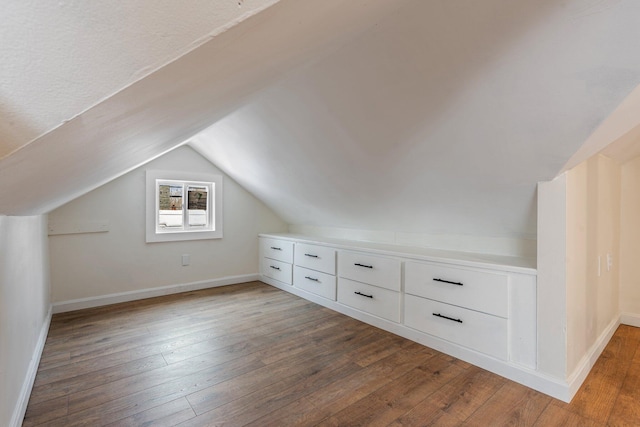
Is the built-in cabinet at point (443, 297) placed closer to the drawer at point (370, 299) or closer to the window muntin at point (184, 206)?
the drawer at point (370, 299)

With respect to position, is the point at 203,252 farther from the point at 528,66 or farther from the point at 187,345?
the point at 528,66

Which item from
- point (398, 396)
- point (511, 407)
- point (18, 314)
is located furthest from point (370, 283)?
point (18, 314)

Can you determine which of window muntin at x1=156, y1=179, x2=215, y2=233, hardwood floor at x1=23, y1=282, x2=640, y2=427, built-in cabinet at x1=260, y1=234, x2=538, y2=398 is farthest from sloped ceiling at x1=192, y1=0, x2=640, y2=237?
window muntin at x1=156, y1=179, x2=215, y2=233

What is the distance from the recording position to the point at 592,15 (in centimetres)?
108

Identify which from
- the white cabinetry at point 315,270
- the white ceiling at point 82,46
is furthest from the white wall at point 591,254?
the white ceiling at point 82,46

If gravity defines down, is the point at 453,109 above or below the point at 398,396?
above

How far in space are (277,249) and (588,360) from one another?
3.21 metres

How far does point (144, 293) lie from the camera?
364cm

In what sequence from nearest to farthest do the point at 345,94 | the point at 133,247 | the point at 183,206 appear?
the point at 345,94 → the point at 133,247 → the point at 183,206

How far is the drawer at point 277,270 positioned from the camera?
3.96 metres

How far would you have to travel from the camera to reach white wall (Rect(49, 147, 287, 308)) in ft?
10.6

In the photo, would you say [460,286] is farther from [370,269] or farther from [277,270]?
[277,270]

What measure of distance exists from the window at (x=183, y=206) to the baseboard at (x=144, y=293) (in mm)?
604

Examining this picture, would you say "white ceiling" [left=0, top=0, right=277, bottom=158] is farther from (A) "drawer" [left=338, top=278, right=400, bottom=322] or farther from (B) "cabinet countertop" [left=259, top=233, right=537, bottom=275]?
(A) "drawer" [left=338, top=278, right=400, bottom=322]
